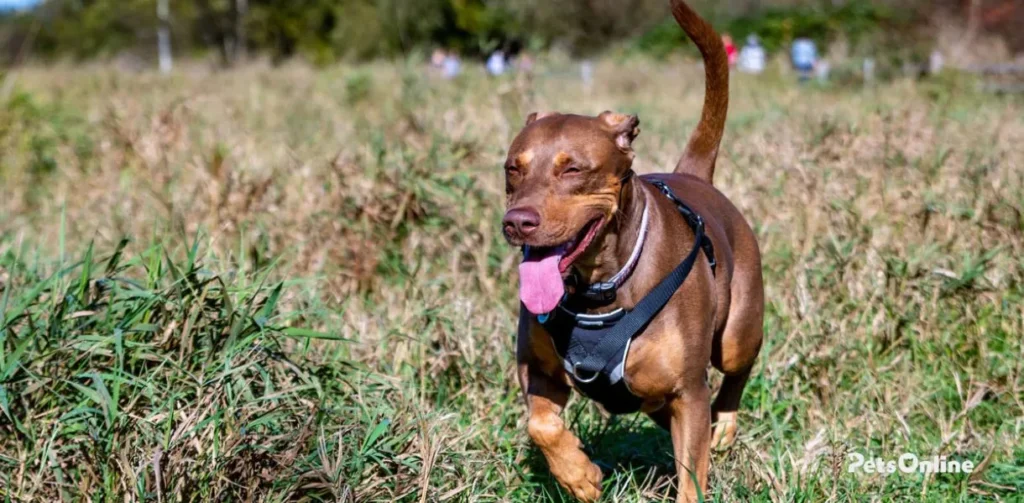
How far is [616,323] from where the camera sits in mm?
3373

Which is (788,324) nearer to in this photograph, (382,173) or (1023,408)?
(1023,408)

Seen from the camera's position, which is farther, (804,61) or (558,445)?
(804,61)

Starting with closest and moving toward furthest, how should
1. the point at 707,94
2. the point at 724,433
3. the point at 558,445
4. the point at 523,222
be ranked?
the point at 523,222, the point at 558,445, the point at 724,433, the point at 707,94

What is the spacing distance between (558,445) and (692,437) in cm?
43

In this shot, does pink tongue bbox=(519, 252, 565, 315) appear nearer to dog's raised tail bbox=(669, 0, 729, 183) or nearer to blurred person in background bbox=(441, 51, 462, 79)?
dog's raised tail bbox=(669, 0, 729, 183)

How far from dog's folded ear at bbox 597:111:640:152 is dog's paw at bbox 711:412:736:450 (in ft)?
4.10

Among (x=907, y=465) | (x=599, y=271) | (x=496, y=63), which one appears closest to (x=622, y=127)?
(x=599, y=271)

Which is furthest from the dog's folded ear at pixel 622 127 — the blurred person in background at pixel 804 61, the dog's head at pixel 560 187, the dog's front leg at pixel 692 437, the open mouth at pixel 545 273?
the blurred person in background at pixel 804 61

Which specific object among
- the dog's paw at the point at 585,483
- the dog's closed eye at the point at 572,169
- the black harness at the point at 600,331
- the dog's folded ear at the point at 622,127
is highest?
the dog's folded ear at the point at 622,127

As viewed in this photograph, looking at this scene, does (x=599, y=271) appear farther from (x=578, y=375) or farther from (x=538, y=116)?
(x=538, y=116)

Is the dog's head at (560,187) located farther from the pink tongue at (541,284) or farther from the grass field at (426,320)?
the grass field at (426,320)

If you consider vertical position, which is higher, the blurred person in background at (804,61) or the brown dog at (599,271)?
the brown dog at (599,271)

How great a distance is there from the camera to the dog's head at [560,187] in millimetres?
3143

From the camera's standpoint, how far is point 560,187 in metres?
3.27
